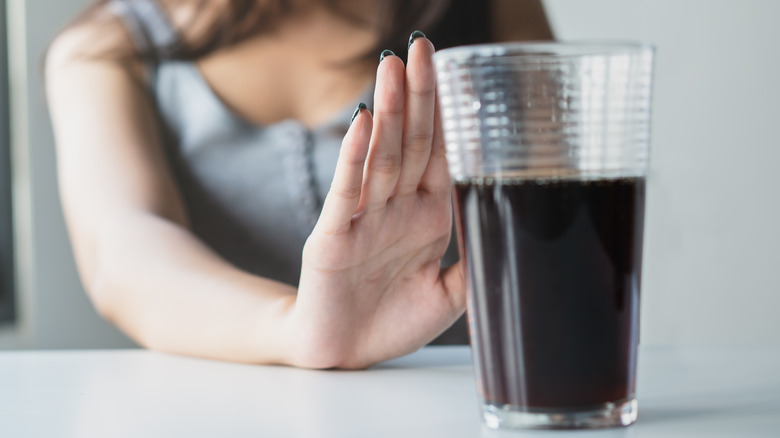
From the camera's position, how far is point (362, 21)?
58.3 inches

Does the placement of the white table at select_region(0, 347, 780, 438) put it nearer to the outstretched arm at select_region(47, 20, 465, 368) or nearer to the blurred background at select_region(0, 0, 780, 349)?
the outstretched arm at select_region(47, 20, 465, 368)

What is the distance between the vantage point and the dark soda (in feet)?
0.87

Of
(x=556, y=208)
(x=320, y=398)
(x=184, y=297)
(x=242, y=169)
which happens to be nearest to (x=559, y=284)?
(x=556, y=208)

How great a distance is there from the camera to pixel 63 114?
1284 mm

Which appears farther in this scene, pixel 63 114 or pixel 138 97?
pixel 138 97

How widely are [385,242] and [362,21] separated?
113 centimetres

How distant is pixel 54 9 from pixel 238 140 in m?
0.51

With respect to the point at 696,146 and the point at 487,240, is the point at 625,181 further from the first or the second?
the point at 696,146

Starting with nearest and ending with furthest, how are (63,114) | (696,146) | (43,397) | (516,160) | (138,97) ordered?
(516,160) < (43,397) < (63,114) < (138,97) < (696,146)

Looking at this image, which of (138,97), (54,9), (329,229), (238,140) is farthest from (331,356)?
(54,9)

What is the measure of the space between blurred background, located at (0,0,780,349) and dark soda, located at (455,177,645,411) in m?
1.35

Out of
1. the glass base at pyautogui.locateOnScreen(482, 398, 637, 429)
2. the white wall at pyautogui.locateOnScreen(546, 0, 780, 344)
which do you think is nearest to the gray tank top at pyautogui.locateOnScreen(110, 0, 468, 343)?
the white wall at pyautogui.locateOnScreen(546, 0, 780, 344)

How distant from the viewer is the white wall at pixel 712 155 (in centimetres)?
160

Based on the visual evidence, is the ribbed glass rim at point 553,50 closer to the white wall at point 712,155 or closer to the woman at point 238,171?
the woman at point 238,171
